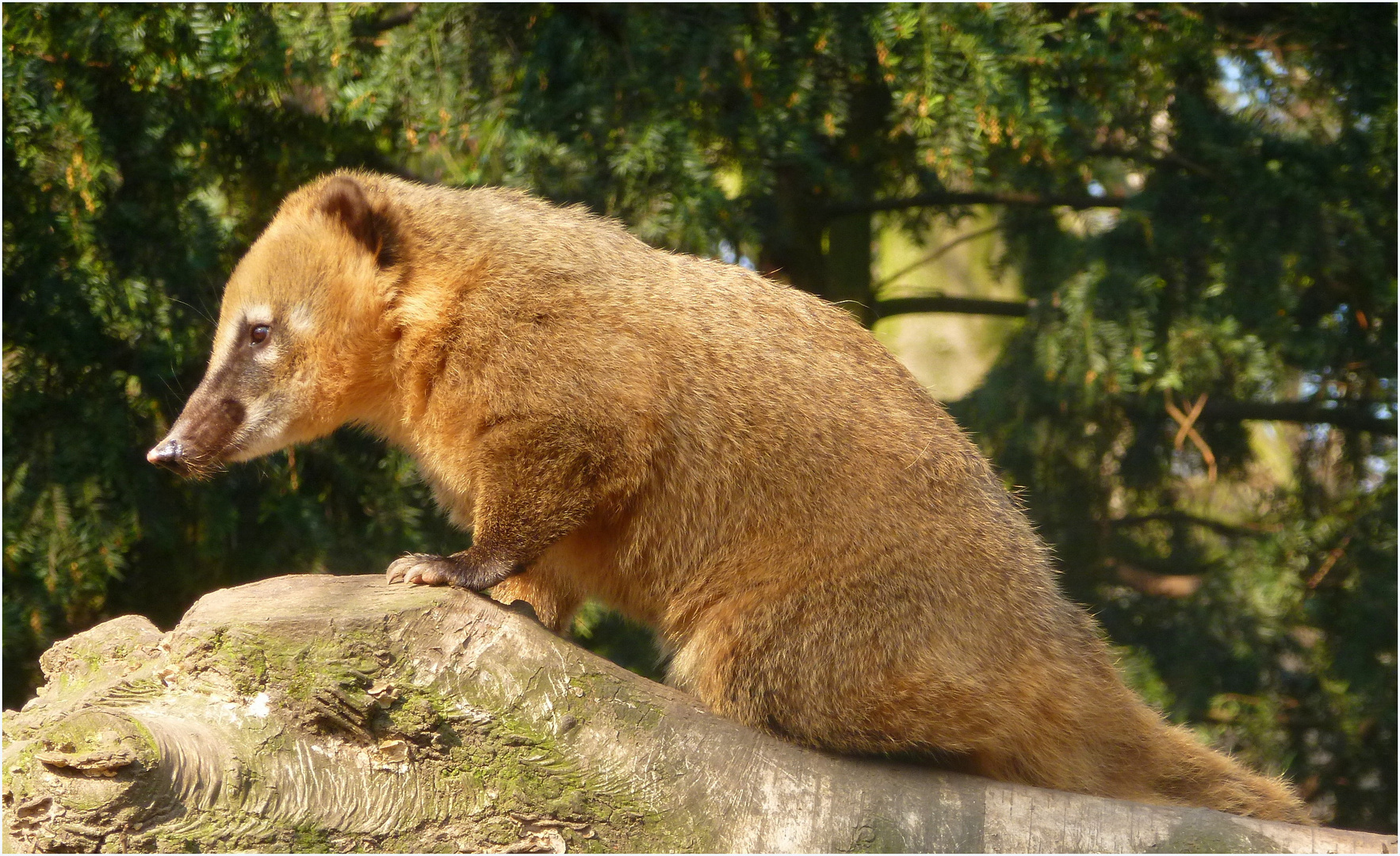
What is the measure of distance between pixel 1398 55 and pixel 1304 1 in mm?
510

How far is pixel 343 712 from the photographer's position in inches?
103

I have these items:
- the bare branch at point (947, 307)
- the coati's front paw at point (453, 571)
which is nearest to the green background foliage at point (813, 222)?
the bare branch at point (947, 307)

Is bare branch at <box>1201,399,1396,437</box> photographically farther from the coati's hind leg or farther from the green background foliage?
the coati's hind leg

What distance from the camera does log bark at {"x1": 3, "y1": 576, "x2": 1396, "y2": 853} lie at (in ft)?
8.44

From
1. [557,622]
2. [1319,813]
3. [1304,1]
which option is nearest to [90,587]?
[557,622]

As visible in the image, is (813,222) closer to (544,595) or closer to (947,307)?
(947,307)

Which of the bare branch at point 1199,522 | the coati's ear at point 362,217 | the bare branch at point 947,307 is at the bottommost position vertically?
the bare branch at point 1199,522

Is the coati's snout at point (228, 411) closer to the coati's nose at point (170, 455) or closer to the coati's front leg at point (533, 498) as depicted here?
the coati's nose at point (170, 455)

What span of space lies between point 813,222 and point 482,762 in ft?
15.7

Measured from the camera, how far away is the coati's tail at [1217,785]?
10.2ft

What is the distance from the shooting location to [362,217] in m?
3.51

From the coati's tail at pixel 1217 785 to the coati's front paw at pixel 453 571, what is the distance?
183 centimetres

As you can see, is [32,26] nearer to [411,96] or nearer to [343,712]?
[411,96]

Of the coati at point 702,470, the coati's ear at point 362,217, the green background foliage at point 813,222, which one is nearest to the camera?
the coati at point 702,470
